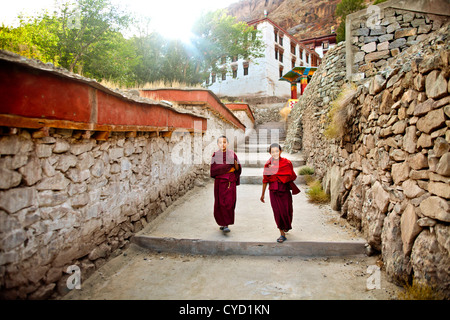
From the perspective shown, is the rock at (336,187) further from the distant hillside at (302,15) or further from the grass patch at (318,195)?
the distant hillside at (302,15)

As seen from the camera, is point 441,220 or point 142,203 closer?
point 441,220

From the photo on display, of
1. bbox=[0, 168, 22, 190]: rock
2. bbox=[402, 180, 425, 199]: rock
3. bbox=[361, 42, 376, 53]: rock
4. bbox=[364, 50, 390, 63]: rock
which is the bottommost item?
bbox=[402, 180, 425, 199]: rock

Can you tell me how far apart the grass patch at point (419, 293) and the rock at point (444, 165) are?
3.28 ft

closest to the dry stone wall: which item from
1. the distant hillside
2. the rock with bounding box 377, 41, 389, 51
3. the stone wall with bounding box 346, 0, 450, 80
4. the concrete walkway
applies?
the concrete walkway

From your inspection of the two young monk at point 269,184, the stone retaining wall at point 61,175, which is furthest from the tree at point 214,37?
the stone retaining wall at point 61,175

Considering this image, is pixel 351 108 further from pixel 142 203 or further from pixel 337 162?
pixel 142 203

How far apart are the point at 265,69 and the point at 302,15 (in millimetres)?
19792

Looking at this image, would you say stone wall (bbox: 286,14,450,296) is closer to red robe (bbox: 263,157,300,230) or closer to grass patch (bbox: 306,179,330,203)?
grass patch (bbox: 306,179,330,203)

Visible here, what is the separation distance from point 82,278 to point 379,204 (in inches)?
144

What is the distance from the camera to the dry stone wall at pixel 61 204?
2.04 meters

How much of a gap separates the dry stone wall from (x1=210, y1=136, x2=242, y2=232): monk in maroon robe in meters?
1.24

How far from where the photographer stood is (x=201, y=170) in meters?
7.29

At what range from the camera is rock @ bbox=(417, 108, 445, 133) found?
2.18 m
